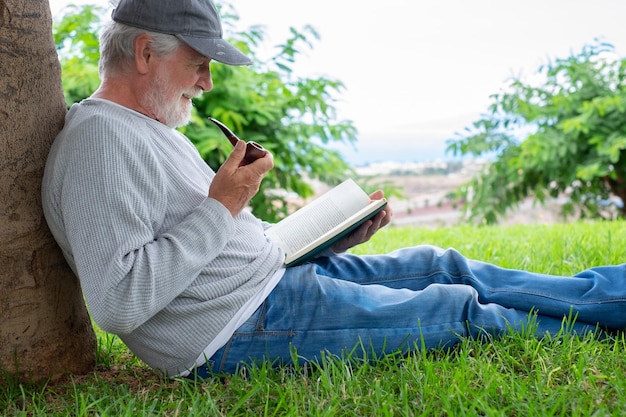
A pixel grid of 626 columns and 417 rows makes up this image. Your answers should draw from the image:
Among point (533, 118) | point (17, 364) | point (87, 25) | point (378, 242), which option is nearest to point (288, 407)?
point (17, 364)

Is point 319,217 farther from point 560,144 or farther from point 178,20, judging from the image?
point 560,144

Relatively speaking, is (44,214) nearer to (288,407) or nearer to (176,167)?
(176,167)

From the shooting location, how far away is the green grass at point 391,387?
1.76 m

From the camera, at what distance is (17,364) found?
6.86 feet

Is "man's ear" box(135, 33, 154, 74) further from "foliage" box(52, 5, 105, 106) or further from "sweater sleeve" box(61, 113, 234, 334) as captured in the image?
"foliage" box(52, 5, 105, 106)

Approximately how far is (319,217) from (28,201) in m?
0.89

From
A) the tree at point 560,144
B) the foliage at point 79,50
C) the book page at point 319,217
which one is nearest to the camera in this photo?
the book page at point 319,217

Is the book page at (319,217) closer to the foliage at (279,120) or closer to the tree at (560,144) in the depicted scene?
the foliage at (279,120)

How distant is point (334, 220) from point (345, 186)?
0.45 ft

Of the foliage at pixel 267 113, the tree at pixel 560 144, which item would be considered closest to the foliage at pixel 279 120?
the foliage at pixel 267 113

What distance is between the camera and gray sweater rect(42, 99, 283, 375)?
71.1 inches

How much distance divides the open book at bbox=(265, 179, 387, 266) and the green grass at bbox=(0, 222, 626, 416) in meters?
0.37

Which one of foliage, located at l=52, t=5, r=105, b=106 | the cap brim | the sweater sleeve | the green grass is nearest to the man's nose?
the cap brim

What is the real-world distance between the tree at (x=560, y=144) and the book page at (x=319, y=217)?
20.4ft
